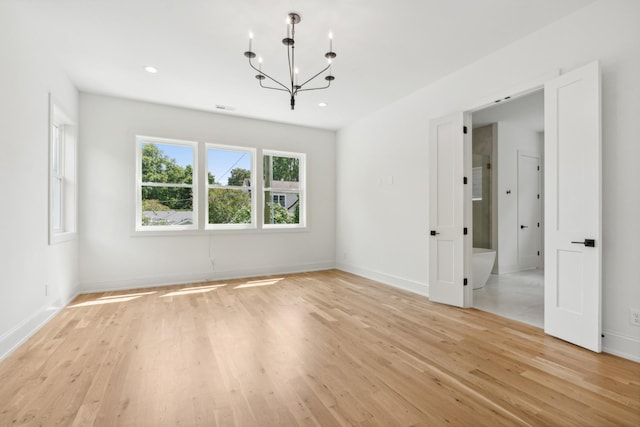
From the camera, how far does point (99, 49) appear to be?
10.8ft

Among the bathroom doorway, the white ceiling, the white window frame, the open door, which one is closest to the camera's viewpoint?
the white ceiling

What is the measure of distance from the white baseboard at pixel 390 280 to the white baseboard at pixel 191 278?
0.66 metres

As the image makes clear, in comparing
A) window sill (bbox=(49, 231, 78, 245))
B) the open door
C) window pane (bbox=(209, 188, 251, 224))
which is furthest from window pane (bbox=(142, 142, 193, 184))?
the open door

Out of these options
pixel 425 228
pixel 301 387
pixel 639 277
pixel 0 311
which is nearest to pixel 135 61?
pixel 0 311

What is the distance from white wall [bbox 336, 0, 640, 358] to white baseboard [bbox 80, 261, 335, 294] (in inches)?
34.7

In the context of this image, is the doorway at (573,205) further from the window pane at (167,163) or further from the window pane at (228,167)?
the window pane at (167,163)

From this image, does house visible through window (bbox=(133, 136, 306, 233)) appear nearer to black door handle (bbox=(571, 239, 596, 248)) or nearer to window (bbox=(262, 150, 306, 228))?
window (bbox=(262, 150, 306, 228))

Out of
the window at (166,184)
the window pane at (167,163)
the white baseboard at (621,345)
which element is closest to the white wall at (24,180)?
the window at (166,184)

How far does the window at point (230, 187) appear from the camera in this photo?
213 inches

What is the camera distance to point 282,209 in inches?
238

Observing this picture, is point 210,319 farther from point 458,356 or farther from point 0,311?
point 458,356

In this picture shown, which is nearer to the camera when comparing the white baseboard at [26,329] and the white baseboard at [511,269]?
the white baseboard at [26,329]

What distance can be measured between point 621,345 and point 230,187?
17.6 ft

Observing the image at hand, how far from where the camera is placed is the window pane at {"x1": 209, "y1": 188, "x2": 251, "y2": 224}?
17.8ft
